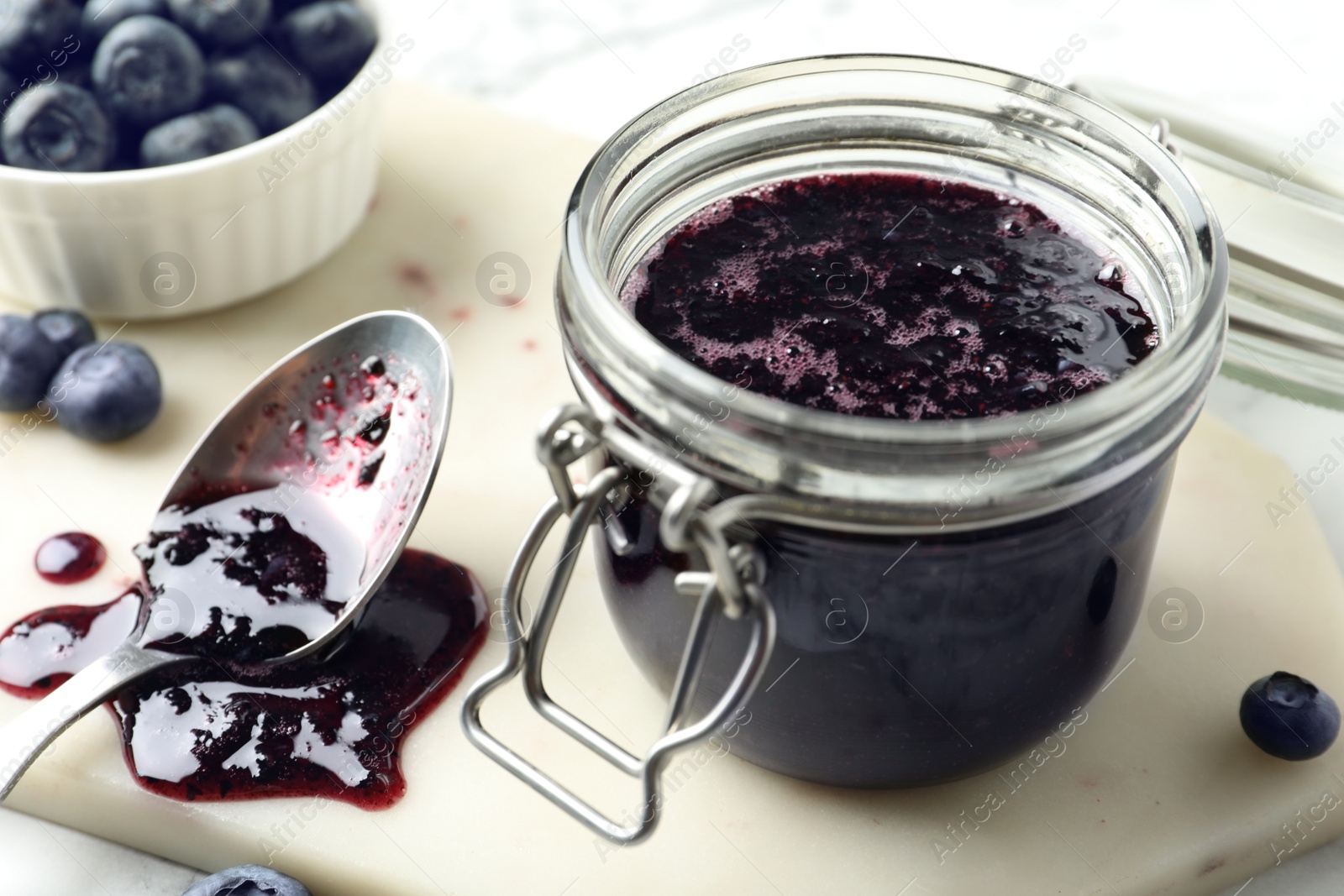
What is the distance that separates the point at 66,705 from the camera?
114 centimetres

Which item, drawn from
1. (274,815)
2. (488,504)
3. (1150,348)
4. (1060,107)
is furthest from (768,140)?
(274,815)

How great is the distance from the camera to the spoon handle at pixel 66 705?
1.12m

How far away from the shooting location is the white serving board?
1111 millimetres

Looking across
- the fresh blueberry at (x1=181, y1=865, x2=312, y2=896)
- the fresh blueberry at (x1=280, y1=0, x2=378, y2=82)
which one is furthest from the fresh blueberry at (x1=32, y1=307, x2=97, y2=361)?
the fresh blueberry at (x1=181, y1=865, x2=312, y2=896)

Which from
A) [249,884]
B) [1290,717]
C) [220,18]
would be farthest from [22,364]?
[1290,717]

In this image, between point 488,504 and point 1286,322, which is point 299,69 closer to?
point 488,504

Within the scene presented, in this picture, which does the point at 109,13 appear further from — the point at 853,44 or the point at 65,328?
the point at 853,44

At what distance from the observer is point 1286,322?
1.52 meters

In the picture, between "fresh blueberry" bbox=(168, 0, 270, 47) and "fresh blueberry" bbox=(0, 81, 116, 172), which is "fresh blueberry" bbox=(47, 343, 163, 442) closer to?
"fresh blueberry" bbox=(0, 81, 116, 172)

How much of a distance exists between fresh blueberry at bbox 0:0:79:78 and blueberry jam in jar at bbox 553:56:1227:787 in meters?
0.86

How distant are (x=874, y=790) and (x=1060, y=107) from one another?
0.58 m

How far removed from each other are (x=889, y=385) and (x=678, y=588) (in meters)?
0.20

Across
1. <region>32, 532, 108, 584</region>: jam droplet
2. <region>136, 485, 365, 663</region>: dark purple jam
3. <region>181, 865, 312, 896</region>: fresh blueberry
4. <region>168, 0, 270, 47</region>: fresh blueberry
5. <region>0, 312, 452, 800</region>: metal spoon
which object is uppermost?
<region>168, 0, 270, 47</region>: fresh blueberry

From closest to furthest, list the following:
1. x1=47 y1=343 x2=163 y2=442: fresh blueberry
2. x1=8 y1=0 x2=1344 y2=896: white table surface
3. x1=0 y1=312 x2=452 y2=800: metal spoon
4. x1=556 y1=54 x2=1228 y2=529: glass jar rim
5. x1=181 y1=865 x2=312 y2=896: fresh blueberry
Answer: x1=556 y1=54 x2=1228 y2=529: glass jar rim
x1=181 y1=865 x2=312 y2=896: fresh blueberry
x1=0 y1=312 x2=452 y2=800: metal spoon
x1=47 y1=343 x2=163 y2=442: fresh blueberry
x1=8 y1=0 x2=1344 y2=896: white table surface
